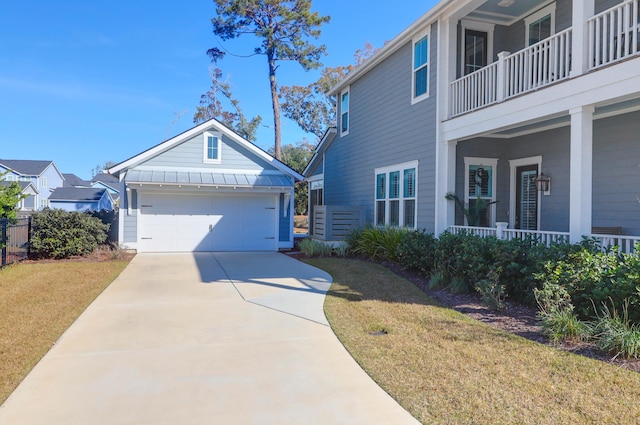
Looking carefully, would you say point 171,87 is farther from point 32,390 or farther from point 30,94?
point 32,390

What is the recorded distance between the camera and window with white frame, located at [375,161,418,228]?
11.3 meters

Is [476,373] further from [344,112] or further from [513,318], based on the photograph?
[344,112]

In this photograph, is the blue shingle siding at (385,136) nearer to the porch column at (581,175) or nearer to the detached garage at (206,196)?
the detached garage at (206,196)

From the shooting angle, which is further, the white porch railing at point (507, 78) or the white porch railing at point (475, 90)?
the white porch railing at point (475, 90)

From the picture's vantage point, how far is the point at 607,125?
8531 mm

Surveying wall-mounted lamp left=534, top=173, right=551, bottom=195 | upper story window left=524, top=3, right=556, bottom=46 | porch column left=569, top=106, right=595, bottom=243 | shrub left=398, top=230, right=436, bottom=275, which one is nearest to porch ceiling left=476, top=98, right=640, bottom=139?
porch column left=569, top=106, right=595, bottom=243

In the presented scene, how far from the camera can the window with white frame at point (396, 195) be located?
37.1 feet

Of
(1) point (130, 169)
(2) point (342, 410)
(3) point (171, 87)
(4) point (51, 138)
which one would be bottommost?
(2) point (342, 410)

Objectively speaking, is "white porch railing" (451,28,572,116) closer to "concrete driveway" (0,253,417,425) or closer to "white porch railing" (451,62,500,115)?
"white porch railing" (451,62,500,115)

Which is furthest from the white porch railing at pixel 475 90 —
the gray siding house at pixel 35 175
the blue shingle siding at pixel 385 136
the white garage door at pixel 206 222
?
the gray siding house at pixel 35 175

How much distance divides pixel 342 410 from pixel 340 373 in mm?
719

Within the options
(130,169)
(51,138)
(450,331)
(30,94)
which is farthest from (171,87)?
(450,331)

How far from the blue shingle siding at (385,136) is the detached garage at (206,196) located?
6.95ft

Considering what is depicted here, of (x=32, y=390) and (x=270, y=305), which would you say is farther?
(x=270, y=305)
